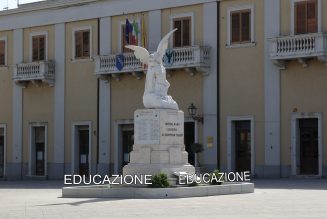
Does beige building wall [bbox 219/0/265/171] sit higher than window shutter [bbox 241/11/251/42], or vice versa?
window shutter [bbox 241/11/251/42]

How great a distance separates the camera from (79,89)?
155 ft

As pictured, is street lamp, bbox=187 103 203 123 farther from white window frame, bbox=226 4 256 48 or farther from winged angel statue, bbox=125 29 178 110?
winged angel statue, bbox=125 29 178 110

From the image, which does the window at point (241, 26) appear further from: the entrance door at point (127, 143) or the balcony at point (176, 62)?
the entrance door at point (127, 143)

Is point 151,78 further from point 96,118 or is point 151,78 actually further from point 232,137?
point 96,118

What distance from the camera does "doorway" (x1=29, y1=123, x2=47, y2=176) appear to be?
160ft

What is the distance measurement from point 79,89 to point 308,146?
587 inches

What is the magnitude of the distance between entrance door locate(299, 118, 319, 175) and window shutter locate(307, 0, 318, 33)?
4.33m

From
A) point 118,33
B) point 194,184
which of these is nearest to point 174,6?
point 118,33

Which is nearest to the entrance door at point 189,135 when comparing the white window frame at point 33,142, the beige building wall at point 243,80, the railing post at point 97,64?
the beige building wall at point 243,80

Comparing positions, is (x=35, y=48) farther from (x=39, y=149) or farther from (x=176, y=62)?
(x=176, y=62)

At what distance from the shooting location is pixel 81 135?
47.5 meters

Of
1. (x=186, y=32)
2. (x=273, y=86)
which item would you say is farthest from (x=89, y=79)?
(x=273, y=86)

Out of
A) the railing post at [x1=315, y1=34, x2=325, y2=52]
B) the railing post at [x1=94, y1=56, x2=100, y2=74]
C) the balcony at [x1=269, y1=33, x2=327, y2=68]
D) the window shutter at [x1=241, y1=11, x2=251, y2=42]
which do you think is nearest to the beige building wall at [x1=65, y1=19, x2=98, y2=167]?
the railing post at [x1=94, y1=56, x2=100, y2=74]

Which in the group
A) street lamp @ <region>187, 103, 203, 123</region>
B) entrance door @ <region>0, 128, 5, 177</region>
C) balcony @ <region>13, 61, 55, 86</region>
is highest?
balcony @ <region>13, 61, 55, 86</region>
